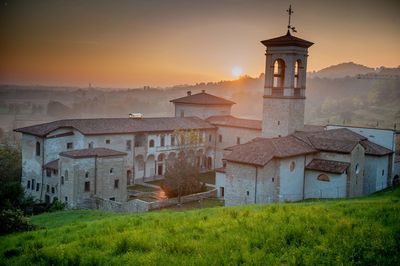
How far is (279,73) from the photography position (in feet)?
114

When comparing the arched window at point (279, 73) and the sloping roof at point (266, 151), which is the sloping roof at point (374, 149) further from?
the arched window at point (279, 73)

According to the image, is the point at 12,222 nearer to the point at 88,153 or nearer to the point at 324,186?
the point at 88,153

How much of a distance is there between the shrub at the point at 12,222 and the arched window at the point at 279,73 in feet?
80.9

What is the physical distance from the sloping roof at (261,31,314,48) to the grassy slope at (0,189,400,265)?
2289 centimetres

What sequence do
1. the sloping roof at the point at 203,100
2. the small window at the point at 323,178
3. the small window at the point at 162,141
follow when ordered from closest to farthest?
the small window at the point at 323,178, the small window at the point at 162,141, the sloping roof at the point at 203,100

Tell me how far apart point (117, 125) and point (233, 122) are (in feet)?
47.9

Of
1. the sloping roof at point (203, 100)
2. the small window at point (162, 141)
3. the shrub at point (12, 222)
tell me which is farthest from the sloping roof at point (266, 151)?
the sloping roof at point (203, 100)

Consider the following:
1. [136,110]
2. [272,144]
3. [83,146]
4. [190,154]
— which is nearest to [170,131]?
[190,154]

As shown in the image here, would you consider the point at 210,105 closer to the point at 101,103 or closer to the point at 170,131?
the point at 170,131

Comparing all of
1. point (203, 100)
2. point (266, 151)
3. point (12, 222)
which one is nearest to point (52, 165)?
point (266, 151)

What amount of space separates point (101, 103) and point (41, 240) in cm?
13734

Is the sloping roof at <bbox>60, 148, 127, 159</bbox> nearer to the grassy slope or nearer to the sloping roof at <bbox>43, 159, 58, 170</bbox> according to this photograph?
the sloping roof at <bbox>43, 159, 58, 170</bbox>

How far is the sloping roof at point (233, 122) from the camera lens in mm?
47356

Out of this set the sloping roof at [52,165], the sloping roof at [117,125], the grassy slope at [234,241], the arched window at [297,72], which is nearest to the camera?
the grassy slope at [234,241]
